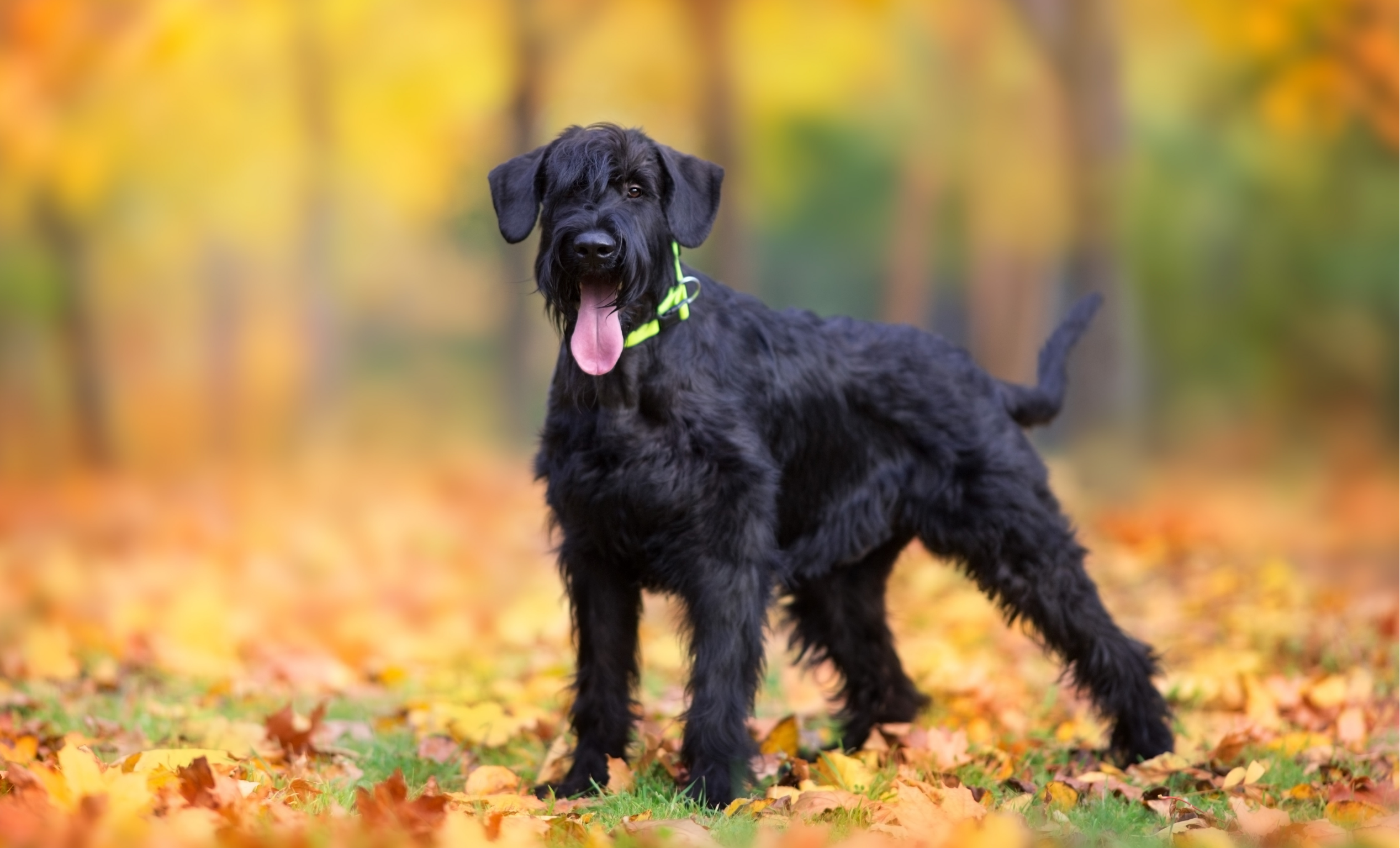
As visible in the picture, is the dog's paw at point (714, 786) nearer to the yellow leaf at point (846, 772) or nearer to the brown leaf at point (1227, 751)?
the yellow leaf at point (846, 772)

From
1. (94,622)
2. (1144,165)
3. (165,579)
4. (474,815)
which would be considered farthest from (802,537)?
(1144,165)

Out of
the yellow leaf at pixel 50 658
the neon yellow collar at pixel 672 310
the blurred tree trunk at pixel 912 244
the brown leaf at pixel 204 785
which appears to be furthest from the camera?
the blurred tree trunk at pixel 912 244

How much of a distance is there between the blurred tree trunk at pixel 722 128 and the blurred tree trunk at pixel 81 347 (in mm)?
5054

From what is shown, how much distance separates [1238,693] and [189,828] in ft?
13.1

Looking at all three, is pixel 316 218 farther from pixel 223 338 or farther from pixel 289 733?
pixel 289 733

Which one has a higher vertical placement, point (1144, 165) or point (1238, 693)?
point (1144, 165)

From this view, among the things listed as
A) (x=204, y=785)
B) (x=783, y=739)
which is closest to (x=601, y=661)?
(x=783, y=739)

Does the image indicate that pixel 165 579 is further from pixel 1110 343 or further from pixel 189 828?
pixel 1110 343

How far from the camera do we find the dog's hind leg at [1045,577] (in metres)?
4.14

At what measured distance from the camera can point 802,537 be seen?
4.07 m

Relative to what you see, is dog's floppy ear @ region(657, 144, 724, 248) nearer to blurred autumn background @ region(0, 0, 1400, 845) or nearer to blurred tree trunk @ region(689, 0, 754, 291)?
blurred autumn background @ region(0, 0, 1400, 845)

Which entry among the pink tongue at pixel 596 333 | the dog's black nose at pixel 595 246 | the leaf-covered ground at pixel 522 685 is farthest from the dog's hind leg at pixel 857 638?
the dog's black nose at pixel 595 246

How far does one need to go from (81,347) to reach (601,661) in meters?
7.43

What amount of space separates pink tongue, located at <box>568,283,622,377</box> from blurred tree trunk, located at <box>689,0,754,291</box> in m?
7.97
